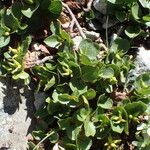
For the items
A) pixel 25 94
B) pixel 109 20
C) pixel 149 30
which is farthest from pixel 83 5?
pixel 25 94

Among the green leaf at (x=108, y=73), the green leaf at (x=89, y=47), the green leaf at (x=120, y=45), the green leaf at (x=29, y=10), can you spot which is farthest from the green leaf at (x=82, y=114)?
the green leaf at (x=29, y=10)

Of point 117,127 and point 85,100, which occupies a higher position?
point 85,100

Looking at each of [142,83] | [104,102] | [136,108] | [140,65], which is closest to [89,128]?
[104,102]

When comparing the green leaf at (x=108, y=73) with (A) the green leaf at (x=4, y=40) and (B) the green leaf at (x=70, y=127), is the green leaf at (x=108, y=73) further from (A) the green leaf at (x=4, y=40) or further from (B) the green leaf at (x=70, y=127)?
(A) the green leaf at (x=4, y=40)

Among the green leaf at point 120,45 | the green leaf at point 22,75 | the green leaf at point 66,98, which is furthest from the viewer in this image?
the green leaf at point 120,45

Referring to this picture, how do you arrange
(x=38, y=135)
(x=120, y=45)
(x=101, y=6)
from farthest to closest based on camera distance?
(x=101, y=6) < (x=120, y=45) < (x=38, y=135)

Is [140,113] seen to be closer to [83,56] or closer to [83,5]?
[83,56]

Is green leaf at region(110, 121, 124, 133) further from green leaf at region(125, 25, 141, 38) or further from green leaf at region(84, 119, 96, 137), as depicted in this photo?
green leaf at region(125, 25, 141, 38)

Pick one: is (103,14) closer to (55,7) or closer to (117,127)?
(55,7)

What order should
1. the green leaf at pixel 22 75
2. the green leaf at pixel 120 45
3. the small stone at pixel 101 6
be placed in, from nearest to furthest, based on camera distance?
the green leaf at pixel 22 75 → the green leaf at pixel 120 45 → the small stone at pixel 101 6
